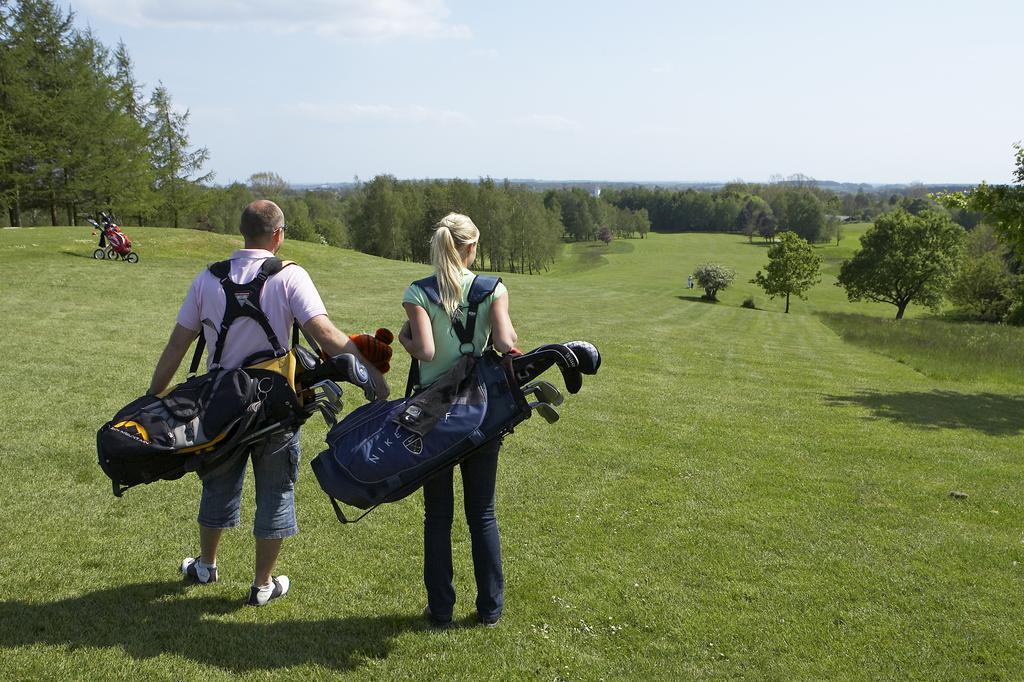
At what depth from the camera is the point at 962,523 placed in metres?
7.03

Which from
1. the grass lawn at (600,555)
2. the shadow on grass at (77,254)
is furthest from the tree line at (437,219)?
the grass lawn at (600,555)

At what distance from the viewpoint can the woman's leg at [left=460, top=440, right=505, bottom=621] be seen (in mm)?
4324

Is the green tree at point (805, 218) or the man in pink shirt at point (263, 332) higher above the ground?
the green tree at point (805, 218)

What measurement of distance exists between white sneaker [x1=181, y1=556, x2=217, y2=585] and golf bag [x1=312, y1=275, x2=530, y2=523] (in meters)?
1.61

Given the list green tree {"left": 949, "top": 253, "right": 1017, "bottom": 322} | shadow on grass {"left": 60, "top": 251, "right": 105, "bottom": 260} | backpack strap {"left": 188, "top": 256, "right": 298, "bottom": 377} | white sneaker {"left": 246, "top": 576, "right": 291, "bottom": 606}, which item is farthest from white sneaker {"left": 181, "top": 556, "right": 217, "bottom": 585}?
green tree {"left": 949, "top": 253, "right": 1017, "bottom": 322}

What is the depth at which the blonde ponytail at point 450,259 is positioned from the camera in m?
4.13

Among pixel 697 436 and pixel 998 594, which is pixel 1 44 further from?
pixel 998 594

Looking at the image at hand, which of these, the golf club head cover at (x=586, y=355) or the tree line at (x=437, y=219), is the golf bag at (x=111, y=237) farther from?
the tree line at (x=437, y=219)

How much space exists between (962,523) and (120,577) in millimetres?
7393

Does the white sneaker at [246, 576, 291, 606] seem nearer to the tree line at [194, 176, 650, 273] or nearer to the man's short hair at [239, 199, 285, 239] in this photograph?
the man's short hair at [239, 199, 285, 239]

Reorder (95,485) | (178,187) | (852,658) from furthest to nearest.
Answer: (178,187) → (95,485) → (852,658)

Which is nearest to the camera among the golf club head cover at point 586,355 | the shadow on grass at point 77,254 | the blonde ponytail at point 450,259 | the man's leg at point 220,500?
the blonde ponytail at point 450,259

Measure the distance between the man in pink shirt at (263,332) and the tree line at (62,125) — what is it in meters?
36.6

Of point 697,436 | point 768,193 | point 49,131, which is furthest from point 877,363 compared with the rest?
point 768,193
